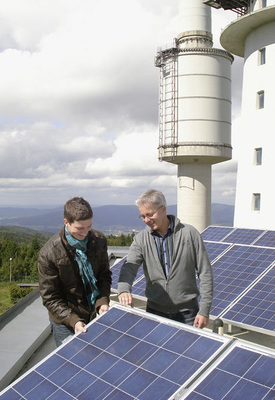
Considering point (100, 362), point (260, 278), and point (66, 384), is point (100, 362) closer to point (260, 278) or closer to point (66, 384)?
point (66, 384)

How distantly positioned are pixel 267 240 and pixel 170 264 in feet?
27.6

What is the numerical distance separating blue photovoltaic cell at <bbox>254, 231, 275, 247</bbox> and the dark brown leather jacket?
8.54 metres

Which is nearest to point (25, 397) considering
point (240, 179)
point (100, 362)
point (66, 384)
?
point (66, 384)

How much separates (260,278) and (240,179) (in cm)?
1055

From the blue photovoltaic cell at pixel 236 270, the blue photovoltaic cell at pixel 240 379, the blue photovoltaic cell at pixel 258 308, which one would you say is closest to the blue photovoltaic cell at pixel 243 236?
the blue photovoltaic cell at pixel 236 270

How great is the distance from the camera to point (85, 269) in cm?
423

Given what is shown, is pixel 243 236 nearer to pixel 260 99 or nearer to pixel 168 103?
pixel 260 99

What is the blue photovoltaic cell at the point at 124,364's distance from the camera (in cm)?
308

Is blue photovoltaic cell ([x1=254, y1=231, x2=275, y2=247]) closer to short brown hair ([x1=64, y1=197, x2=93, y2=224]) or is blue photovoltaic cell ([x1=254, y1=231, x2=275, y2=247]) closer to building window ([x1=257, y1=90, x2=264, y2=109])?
building window ([x1=257, y1=90, x2=264, y2=109])

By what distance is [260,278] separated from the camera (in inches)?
342

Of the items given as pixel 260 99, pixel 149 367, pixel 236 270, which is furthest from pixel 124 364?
pixel 260 99

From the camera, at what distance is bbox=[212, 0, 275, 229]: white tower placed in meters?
17.1

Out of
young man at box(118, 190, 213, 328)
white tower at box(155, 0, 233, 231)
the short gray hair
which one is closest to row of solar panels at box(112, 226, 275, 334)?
young man at box(118, 190, 213, 328)

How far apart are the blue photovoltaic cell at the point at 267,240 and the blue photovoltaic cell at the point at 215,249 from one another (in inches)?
55.9
